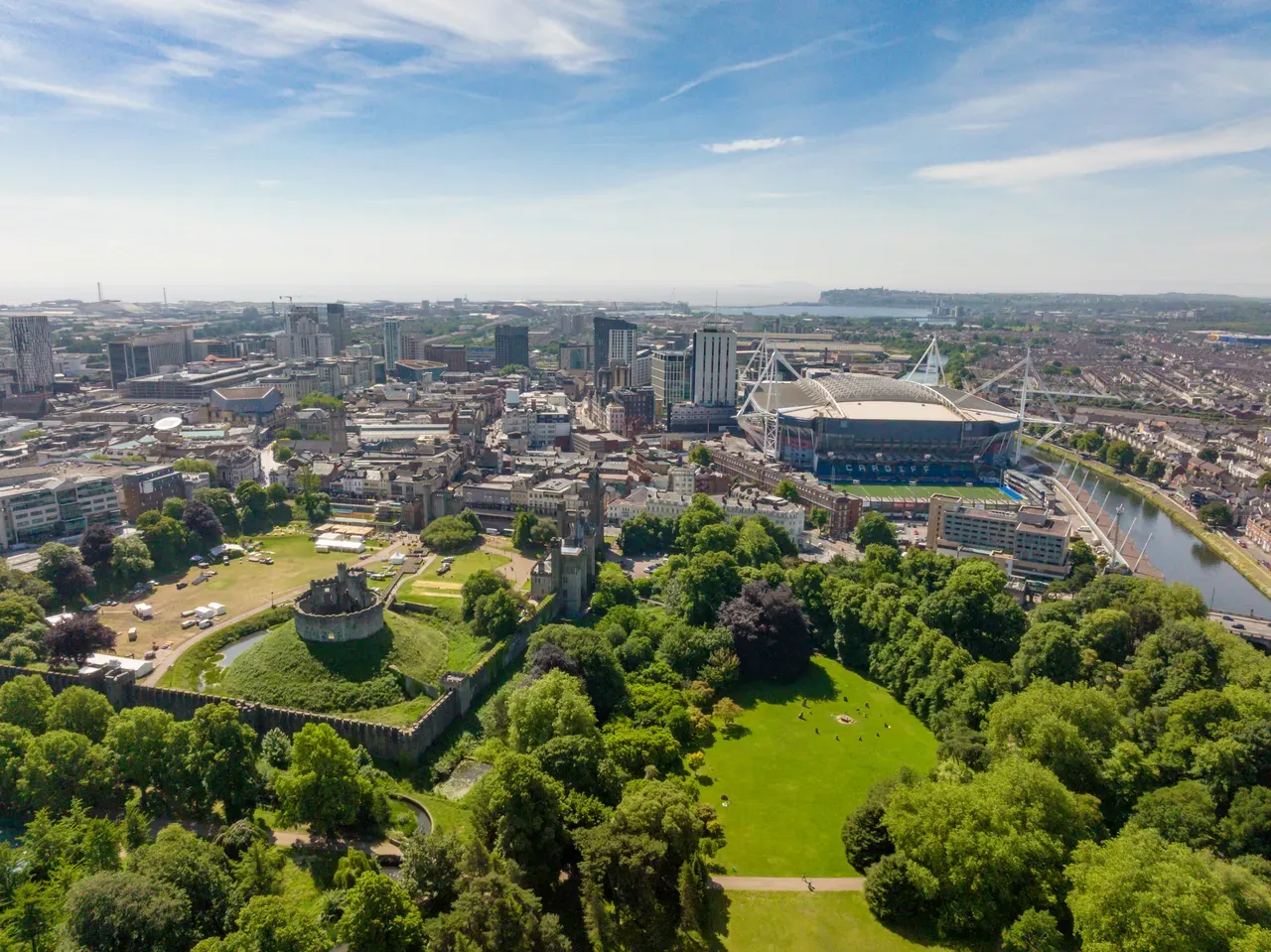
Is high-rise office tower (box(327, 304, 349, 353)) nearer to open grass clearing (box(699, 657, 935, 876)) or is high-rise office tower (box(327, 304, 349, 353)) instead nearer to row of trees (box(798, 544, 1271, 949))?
open grass clearing (box(699, 657, 935, 876))

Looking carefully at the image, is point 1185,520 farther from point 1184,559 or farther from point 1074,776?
point 1074,776

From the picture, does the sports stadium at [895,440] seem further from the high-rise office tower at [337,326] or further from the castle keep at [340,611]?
the high-rise office tower at [337,326]

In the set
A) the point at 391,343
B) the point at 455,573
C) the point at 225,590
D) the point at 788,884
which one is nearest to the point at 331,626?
the point at 455,573

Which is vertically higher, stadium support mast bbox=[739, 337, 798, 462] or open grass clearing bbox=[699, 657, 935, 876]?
stadium support mast bbox=[739, 337, 798, 462]

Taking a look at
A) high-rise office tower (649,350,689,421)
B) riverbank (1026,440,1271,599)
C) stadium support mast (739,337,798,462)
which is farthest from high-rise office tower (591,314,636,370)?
riverbank (1026,440,1271,599)

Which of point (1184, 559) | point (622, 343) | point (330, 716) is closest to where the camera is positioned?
point (330, 716)

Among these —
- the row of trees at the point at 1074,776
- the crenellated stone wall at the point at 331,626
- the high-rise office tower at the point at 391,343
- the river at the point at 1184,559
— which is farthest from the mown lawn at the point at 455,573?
the high-rise office tower at the point at 391,343

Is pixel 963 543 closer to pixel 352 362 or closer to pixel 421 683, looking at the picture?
pixel 421 683
